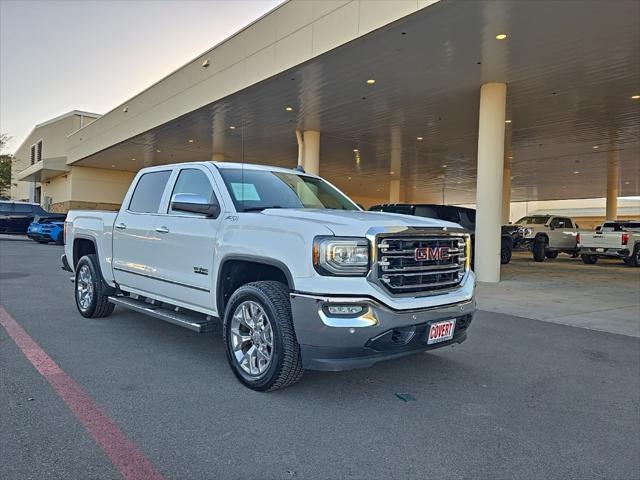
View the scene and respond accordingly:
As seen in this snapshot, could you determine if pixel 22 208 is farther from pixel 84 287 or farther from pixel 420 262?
pixel 420 262

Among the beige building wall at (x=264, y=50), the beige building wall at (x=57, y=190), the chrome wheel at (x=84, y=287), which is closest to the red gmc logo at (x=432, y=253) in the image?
the chrome wheel at (x=84, y=287)

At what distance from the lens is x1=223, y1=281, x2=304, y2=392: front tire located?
3824 mm

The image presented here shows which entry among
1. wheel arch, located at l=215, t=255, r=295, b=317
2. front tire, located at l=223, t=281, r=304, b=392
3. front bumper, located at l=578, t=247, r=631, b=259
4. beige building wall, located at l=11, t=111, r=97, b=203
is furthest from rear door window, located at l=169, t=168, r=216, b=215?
beige building wall, located at l=11, t=111, r=97, b=203

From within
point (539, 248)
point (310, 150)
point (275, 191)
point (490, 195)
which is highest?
point (310, 150)

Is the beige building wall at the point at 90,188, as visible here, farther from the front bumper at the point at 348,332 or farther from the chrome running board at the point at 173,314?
the front bumper at the point at 348,332

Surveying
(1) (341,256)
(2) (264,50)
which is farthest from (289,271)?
(2) (264,50)

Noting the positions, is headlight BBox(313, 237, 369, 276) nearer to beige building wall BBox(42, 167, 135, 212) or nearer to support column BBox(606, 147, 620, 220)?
support column BBox(606, 147, 620, 220)

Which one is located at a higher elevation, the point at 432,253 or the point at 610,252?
the point at 432,253

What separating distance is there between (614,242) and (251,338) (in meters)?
18.9

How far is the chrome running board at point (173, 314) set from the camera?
4.57m

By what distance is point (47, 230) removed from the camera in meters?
20.7

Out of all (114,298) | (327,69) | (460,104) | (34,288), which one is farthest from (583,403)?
(460,104)

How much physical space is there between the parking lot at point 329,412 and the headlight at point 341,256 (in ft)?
3.48

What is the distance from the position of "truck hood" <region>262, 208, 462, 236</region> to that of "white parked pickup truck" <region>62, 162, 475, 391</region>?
0.01 m
